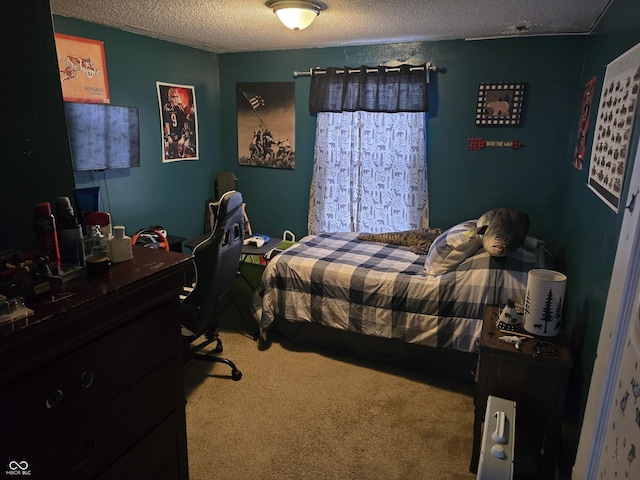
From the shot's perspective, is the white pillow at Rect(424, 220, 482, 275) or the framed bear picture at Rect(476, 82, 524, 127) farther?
the framed bear picture at Rect(476, 82, 524, 127)

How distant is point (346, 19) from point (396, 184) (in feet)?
4.91

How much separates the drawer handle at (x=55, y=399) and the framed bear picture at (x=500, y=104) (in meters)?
3.44

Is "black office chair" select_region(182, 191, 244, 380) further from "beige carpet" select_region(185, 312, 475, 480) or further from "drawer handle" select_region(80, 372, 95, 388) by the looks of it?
"drawer handle" select_region(80, 372, 95, 388)

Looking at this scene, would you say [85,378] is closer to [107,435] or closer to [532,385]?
[107,435]

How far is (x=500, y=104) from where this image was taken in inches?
135

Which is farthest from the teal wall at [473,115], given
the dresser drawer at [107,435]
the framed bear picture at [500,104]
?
the dresser drawer at [107,435]

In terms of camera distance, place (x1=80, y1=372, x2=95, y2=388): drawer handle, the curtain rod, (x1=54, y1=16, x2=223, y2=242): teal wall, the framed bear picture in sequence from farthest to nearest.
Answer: the curtain rod, the framed bear picture, (x1=54, y1=16, x2=223, y2=242): teal wall, (x1=80, y1=372, x2=95, y2=388): drawer handle

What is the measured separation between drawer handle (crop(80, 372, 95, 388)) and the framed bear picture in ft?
11.0

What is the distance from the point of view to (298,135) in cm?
420

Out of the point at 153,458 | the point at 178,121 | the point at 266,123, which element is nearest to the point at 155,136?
the point at 178,121

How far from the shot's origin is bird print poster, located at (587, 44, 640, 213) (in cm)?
160

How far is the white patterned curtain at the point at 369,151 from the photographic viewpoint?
3701 mm

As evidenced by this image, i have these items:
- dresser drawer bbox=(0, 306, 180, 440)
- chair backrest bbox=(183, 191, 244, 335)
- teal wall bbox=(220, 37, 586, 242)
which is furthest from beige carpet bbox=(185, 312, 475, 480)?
teal wall bbox=(220, 37, 586, 242)

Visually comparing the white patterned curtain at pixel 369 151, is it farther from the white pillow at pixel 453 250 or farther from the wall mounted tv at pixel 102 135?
the wall mounted tv at pixel 102 135
